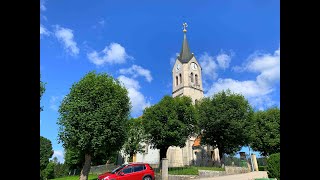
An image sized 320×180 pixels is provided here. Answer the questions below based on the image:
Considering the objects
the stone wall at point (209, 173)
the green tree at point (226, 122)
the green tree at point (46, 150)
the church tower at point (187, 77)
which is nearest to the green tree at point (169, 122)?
the green tree at point (226, 122)

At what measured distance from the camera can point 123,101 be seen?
32.3m

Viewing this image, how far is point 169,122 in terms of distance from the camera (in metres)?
42.4

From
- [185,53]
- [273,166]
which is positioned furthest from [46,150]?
[273,166]

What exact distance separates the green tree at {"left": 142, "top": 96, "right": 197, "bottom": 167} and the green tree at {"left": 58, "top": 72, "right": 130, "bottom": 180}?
10.9 meters

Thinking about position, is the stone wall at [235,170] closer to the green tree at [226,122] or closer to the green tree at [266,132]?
the green tree at [226,122]

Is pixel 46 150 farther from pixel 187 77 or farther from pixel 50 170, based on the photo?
pixel 187 77

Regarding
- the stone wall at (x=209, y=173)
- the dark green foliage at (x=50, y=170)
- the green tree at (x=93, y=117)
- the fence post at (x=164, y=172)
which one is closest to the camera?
the fence post at (x=164, y=172)

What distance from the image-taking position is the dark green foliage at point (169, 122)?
137 feet

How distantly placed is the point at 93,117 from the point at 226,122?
811 inches

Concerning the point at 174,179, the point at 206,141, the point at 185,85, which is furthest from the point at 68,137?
the point at 185,85

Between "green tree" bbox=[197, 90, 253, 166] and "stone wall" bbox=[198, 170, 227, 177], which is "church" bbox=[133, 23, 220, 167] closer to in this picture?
"green tree" bbox=[197, 90, 253, 166]

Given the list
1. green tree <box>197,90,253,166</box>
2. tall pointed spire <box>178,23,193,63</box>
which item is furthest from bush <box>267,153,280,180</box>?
tall pointed spire <box>178,23,193,63</box>
